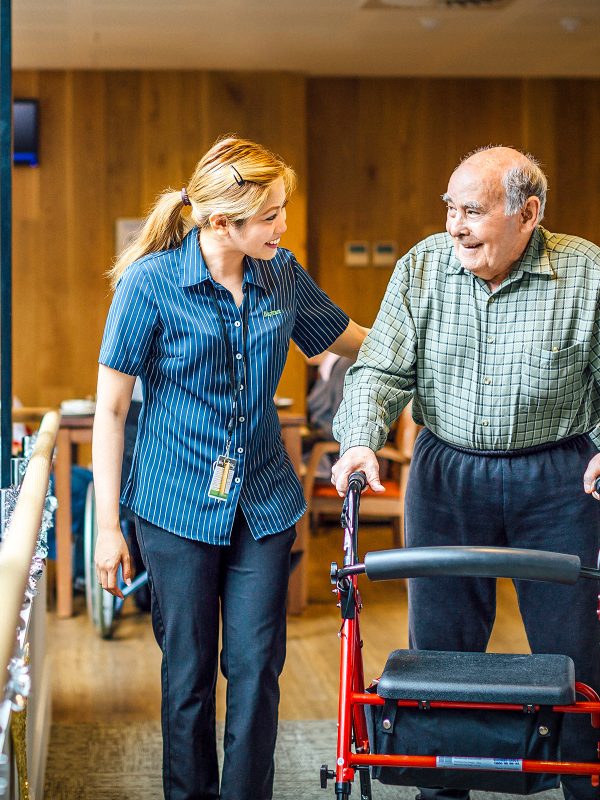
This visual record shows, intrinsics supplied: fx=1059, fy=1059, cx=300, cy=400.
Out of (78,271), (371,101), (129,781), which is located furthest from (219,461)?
(371,101)

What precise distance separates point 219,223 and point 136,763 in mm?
1566

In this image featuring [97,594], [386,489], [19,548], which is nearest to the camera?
[19,548]

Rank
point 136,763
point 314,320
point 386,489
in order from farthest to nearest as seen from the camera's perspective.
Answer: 1. point 386,489
2. point 136,763
3. point 314,320

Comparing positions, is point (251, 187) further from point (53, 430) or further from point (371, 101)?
point (371, 101)

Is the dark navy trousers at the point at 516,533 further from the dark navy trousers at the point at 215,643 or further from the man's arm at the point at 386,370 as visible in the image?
the dark navy trousers at the point at 215,643

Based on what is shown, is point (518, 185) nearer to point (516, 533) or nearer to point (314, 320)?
point (314, 320)

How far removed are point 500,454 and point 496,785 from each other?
666 mm

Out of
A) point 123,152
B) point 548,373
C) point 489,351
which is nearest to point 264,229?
point 489,351

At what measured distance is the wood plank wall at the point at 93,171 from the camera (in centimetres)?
657

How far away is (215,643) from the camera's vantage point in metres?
2.01

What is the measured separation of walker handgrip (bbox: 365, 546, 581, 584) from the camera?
58.2 inches

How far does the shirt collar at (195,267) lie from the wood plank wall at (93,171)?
4.71m

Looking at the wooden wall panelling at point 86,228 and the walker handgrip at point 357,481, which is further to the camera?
the wooden wall panelling at point 86,228

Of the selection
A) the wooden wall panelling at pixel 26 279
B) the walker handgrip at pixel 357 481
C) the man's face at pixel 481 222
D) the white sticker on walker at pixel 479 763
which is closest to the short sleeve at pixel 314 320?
the man's face at pixel 481 222
